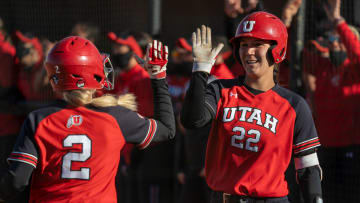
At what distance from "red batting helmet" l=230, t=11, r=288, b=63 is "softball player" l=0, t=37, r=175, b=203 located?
56 cm

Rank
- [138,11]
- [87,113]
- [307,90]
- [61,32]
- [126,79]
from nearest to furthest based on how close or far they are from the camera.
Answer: [87,113]
[307,90]
[126,79]
[61,32]
[138,11]

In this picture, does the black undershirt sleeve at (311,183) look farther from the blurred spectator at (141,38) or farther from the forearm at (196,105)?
the blurred spectator at (141,38)

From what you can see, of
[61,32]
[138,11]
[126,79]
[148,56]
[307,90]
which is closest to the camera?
[148,56]

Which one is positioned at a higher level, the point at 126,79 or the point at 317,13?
the point at 317,13

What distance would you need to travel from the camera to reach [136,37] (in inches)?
273

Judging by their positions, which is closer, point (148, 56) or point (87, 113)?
point (87, 113)

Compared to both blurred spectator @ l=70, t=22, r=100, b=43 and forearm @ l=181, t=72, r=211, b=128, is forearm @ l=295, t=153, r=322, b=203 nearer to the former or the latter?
forearm @ l=181, t=72, r=211, b=128

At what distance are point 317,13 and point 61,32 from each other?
4.00m

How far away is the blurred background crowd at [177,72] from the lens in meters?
5.71

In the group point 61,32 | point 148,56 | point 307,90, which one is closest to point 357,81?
point 307,90

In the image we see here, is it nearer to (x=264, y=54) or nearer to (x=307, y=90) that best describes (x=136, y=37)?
(x=307, y=90)

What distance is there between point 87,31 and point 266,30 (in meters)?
4.60

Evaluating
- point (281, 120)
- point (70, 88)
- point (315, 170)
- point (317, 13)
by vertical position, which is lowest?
point (315, 170)

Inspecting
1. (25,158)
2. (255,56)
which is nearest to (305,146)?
(255,56)
